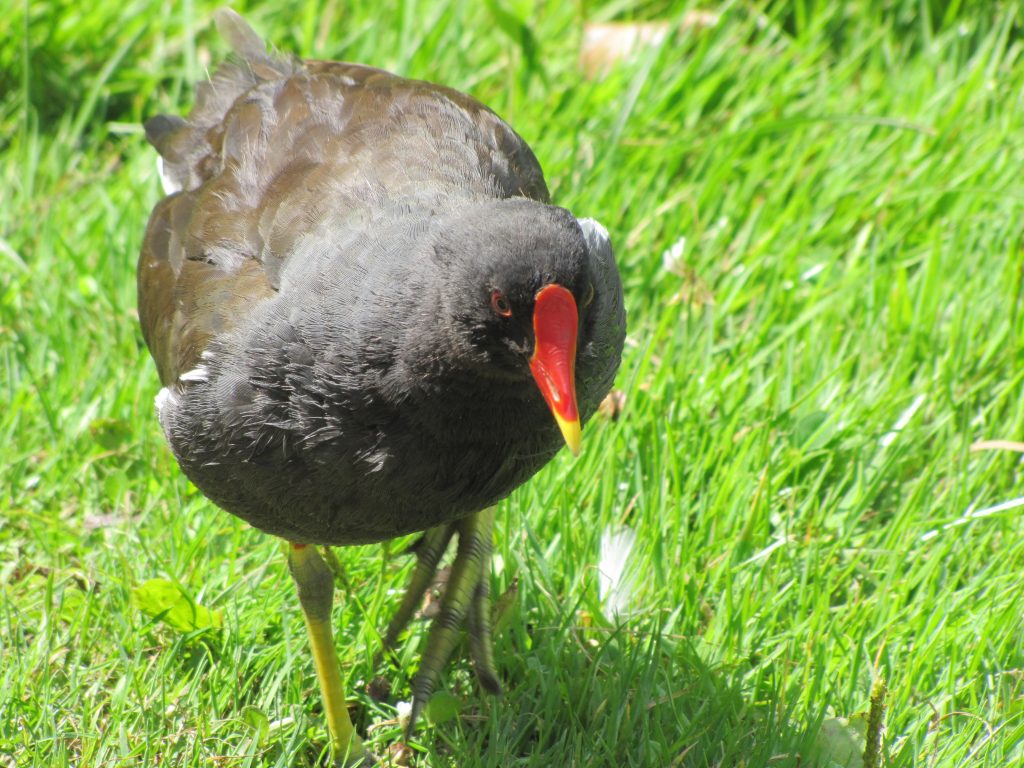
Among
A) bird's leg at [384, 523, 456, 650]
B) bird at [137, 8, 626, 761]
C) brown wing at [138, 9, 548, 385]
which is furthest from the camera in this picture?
bird's leg at [384, 523, 456, 650]

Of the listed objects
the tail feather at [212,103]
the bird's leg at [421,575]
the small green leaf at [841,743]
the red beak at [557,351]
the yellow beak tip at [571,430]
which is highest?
the red beak at [557,351]

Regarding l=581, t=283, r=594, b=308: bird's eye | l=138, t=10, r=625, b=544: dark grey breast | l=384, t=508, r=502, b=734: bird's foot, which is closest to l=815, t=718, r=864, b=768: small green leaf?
l=384, t=508, r=502, b=734: bird's foot

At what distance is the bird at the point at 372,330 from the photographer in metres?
2.59

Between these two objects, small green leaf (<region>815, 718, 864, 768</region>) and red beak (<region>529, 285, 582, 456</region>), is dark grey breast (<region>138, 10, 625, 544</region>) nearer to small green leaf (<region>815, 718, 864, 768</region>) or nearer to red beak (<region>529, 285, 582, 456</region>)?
red beak (<region>529, 285, 582, 456</region>)

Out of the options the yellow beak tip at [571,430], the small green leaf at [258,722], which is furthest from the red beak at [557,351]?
the small green leaf at [258,722]

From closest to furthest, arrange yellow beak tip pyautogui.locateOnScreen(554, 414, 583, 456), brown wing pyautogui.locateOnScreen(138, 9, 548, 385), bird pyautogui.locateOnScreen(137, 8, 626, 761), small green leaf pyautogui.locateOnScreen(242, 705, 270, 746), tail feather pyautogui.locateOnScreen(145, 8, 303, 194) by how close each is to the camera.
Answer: yellow beak tip pyautogui.locateOnScreen(554, 414, 583, 456)
bird pyautogui.locateOnScreen(137, 8, 626, 761)
brown wing pyautogui.locateOnScreen(138, 9, 548, 385)
small green leaf pyautogui.locateOnScreen(242, 705, 270, 746)
tail feather pyautogui.locateOnScreen(145, 8, 303, 194)

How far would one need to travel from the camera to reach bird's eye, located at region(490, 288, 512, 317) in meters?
2.53

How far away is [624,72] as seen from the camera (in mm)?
5141

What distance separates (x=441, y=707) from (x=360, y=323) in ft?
3.48

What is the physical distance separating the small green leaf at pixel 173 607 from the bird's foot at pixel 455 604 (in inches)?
18.7

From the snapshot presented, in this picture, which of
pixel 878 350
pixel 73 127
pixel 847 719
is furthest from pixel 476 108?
pixel 73 127

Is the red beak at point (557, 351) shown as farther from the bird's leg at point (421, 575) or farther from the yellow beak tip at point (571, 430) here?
the bird's leg at point (421, 575)

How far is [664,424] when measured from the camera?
3760mm

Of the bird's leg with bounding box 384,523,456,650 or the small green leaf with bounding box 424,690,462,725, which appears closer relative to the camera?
the small green leaf with bounding box 424,690,462,725
